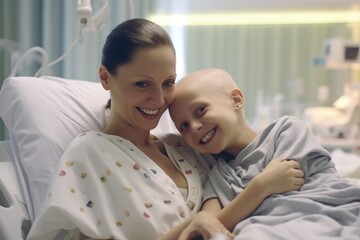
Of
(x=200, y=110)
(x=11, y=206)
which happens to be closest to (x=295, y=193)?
(x=200, y=110)

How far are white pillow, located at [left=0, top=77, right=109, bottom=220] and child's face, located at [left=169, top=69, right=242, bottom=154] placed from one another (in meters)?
0.30

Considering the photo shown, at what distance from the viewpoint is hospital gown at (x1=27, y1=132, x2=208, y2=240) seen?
0.99m

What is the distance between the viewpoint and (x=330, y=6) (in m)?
4.10

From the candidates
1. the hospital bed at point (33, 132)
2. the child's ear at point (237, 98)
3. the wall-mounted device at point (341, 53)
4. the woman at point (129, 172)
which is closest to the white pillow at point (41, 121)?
the hospital bed at point (33, 132)

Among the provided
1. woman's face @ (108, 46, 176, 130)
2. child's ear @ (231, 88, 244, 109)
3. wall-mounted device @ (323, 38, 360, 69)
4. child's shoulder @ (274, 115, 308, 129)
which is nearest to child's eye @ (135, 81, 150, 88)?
woman's face @ (108, 46, 176, 130)

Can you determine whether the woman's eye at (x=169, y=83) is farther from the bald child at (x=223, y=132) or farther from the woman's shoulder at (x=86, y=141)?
the woman's shoulder at (x=86, y=141)

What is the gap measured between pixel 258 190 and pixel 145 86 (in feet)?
1.24

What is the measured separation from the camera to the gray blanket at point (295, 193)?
3.06 feet

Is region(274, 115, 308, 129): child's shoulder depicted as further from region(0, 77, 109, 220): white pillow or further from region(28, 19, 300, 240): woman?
region(0, 77, 109, 220): white pillow

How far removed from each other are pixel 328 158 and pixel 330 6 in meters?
3.33

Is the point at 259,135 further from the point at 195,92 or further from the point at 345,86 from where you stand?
the point at 345,86

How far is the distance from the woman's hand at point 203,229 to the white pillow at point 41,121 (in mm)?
462

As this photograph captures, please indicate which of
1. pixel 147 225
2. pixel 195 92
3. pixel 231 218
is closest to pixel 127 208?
pixel 147 225

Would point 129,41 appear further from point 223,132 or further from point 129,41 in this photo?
point 223,132
